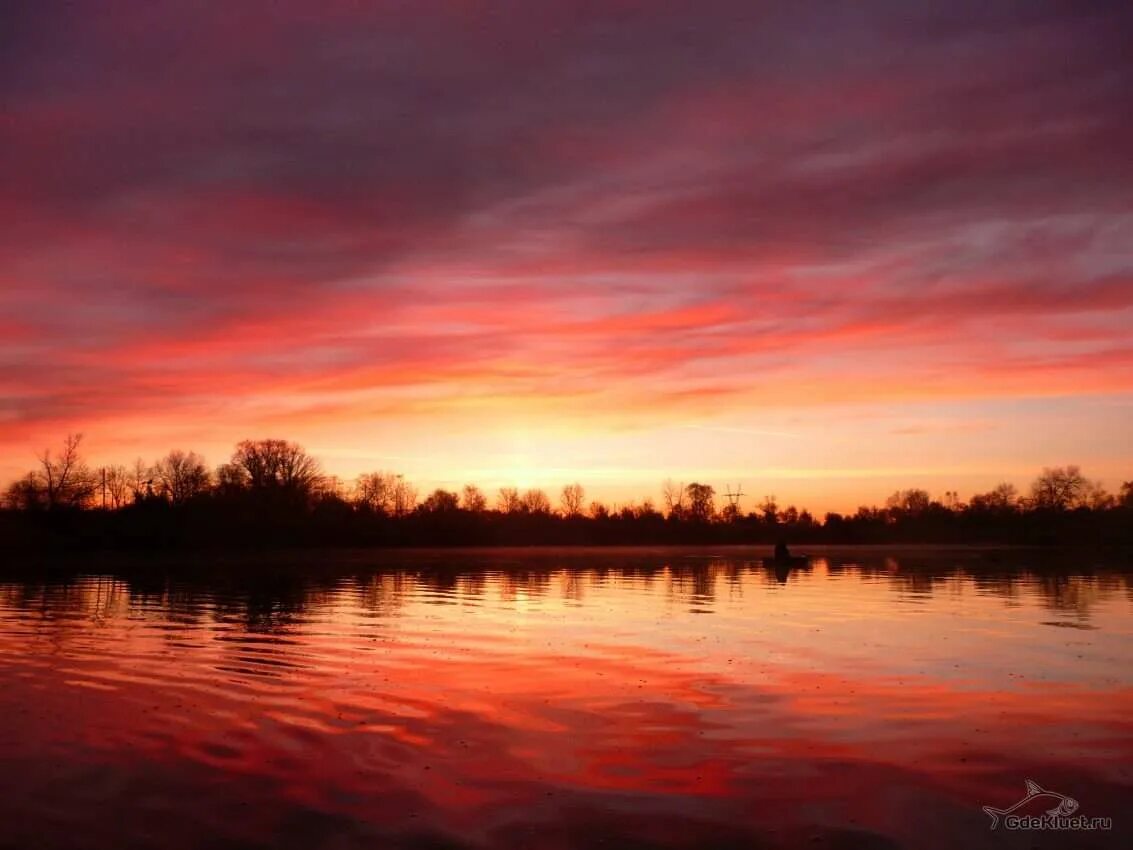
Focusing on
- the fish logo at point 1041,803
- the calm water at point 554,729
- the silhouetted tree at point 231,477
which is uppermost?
the silhouetted tree at point 231,477

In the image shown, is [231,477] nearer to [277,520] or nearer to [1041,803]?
[277,520]

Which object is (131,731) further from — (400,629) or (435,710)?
(400,629)

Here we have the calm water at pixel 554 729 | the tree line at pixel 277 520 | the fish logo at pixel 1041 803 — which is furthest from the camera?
the tree line at pixel 277 520

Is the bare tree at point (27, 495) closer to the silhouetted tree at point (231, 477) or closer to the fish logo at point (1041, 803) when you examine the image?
the silhouetted tree at point (231, 477)

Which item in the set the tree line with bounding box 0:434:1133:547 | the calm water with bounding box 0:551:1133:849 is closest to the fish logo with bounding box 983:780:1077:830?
the calm water with bounding box 0:551:1133:849

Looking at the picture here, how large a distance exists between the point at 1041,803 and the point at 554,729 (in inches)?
317

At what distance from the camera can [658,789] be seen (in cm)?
1411

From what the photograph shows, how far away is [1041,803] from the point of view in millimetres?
13570

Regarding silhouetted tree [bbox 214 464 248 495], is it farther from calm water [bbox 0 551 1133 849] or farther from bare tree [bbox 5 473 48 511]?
calm water [bbox 0 551 1133 849]

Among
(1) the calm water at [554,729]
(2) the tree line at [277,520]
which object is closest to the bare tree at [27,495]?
(2) the tree line at [277,520]

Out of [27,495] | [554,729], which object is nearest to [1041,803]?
[554,729]

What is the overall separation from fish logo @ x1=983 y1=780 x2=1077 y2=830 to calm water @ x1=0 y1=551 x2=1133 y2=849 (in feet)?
0.54

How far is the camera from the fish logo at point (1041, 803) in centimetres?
1306

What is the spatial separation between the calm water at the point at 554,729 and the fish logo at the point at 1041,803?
0.54ft
